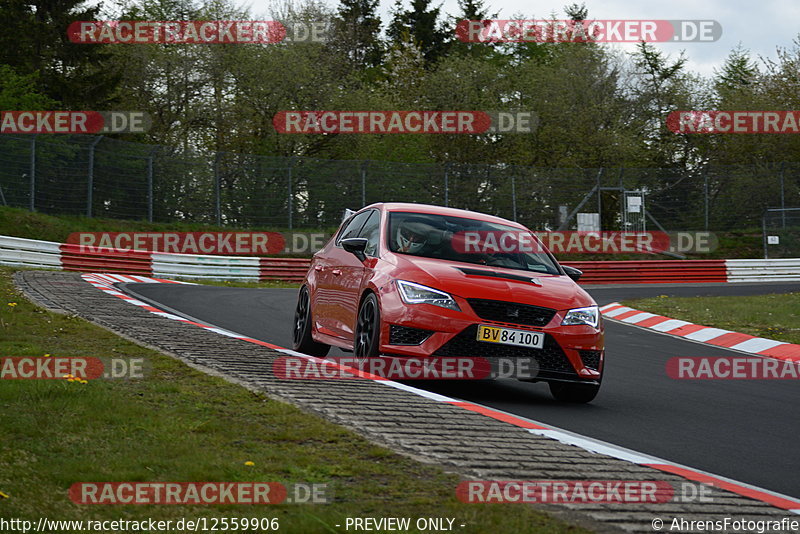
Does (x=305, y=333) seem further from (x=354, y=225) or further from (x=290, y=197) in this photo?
(x=290, y=197)

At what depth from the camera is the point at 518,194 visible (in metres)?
34.8

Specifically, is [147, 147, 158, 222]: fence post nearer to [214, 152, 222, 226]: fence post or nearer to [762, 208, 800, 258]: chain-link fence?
[214, 152, 222, 226]: fence post

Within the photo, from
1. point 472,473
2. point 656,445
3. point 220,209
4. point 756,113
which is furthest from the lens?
point 756,113

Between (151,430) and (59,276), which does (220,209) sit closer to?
(59,276)

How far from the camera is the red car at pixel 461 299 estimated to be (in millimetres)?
7895

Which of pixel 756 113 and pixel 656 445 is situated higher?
pixel 756 113

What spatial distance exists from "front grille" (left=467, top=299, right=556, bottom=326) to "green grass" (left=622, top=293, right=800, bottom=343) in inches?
306

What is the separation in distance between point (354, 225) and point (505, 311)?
288 cm

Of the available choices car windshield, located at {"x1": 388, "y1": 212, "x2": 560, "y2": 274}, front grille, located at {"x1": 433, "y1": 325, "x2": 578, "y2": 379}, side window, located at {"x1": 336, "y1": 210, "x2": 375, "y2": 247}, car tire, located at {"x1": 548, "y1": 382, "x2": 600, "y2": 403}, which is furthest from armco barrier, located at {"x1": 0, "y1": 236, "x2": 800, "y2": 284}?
front grille, located at {"x1": 433, "y1": 325, "x2": 578, "y2": 379}

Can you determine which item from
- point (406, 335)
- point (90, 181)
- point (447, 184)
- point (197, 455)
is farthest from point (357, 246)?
point (447, 184)

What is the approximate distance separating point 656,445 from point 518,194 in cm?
2861

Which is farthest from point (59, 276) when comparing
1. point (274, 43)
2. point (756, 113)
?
point (756, 113)

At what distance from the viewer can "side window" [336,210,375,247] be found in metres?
10.1

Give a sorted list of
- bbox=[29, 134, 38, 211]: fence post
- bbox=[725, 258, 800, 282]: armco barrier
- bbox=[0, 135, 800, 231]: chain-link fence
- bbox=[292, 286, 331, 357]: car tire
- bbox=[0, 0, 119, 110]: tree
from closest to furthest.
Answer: bbox=[292, 286, 331, 357]: car tire → bbox=[29, 134, 38, 211]: fence post → bbox=[0, 135, 800, 231]: chain-link fence → bbox=[725, 258, 800, 282]: armco barrier → bbox=[0, 0, 119, 110]: tree
